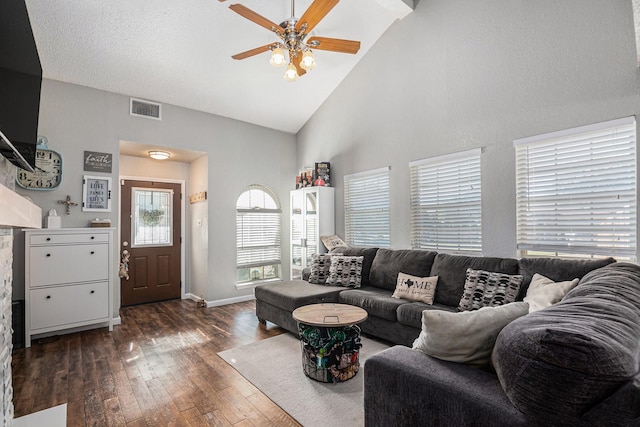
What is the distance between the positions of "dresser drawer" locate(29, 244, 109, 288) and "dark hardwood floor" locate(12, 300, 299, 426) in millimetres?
673

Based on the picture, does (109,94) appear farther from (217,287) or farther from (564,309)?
(564,309)

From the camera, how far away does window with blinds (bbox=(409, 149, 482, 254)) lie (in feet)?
11.6

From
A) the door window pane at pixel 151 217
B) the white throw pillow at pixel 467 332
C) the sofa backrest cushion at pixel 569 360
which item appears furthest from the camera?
the door window pane at pixel 151 217

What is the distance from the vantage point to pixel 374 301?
3363mm

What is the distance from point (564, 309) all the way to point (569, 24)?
2884mm

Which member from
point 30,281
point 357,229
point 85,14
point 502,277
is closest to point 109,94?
point 85,14

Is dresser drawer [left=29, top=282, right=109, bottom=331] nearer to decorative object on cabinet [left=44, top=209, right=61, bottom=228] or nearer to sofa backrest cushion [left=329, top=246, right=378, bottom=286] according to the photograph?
decorative object on cabinet [left=44, top=209, right=61, bottom=228]

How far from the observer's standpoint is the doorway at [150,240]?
200 inches

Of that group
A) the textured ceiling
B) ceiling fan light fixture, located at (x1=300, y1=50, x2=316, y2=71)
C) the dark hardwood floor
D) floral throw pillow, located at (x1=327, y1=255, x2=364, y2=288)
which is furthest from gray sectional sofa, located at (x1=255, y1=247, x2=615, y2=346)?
the textured ceiling

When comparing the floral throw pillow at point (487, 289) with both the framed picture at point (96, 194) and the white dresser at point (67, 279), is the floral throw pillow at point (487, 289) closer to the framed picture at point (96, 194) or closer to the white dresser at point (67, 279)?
the white dresser at point (67, 279)

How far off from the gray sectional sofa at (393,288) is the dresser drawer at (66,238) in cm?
201

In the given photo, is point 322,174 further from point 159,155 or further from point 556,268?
point 556,268

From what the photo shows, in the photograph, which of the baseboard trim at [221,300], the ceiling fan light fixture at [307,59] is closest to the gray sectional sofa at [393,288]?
the baseboard trim at [221,300]

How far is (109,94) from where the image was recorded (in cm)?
417
